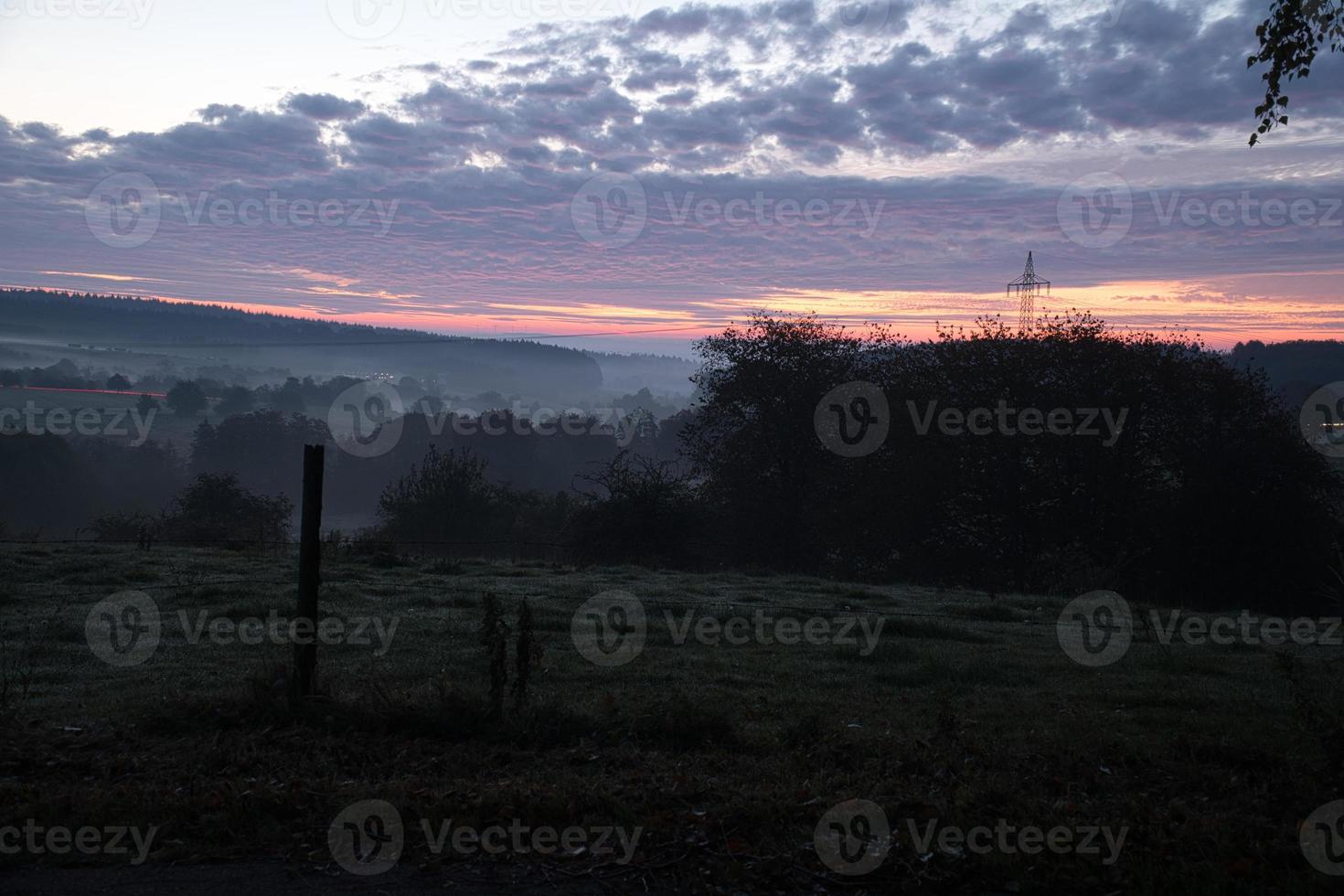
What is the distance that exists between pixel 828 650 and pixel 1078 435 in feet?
77.3

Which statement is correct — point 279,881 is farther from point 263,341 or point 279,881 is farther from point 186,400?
point 263,341

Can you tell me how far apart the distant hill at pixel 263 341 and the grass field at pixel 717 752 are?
376 ft

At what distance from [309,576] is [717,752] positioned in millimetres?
3399

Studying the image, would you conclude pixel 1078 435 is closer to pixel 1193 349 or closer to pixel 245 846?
pixel 1193 349

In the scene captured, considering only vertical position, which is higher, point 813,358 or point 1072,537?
point 813,358

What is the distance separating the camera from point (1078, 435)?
3088 cm

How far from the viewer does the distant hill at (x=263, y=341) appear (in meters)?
128

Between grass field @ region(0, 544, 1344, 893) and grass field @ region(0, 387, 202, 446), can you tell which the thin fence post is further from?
grass field @ region(0, 387, 202, 446)

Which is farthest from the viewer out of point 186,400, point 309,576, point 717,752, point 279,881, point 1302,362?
point 186,400

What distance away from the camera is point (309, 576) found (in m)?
7.03

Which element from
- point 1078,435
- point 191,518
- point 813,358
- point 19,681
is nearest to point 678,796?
point 19,681

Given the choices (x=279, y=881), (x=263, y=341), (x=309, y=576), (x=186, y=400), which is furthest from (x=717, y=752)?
(x=263, y=341)

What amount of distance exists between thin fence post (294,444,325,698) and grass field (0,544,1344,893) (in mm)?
251

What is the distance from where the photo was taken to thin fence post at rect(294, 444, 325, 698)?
6.79 m
